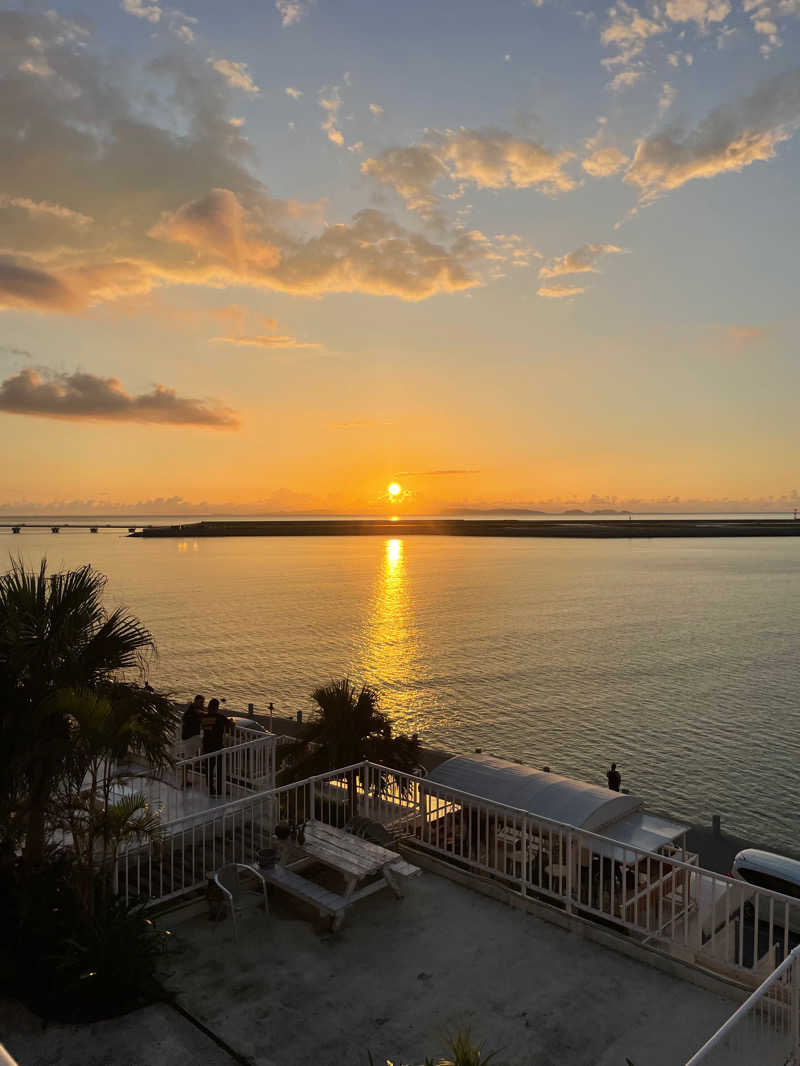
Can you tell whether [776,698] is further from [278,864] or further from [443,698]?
[278,864]

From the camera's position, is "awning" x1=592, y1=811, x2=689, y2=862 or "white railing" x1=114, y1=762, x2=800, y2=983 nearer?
"white railing" x1=114, y1=762, x2=800, y2=983

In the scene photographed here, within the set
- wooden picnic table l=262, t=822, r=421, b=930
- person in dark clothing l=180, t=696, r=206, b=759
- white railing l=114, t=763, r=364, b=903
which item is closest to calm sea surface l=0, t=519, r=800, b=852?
person in dark clothing l=180, t=696, r=206, b=759

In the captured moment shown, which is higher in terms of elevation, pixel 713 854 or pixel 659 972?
pixel 659 972

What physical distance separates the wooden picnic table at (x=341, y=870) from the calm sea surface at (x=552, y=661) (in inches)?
Answer: 756

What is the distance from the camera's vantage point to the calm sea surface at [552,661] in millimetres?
30688

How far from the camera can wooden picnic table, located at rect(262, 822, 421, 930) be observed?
844 centimetres

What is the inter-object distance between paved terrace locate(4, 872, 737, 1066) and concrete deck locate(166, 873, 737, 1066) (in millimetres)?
14

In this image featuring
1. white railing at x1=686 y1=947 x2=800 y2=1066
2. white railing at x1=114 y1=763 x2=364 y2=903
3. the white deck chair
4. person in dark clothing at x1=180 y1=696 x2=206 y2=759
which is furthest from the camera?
person in dark clothing at x1=180 y1=696 x2=206 y2=759

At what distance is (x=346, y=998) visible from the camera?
7.14m

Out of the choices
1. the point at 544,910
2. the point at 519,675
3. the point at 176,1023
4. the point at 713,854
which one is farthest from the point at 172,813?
the point at 519,675

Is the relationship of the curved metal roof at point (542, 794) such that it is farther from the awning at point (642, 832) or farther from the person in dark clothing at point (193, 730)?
the person in dark clothing at point (193, 730)

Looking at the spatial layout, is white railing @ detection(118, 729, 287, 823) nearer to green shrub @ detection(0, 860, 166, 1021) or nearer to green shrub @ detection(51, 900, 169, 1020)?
green shrub @ detection(0, 860, 166, 1021)

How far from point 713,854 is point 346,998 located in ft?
58.9

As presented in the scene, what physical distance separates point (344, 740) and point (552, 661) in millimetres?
37961
